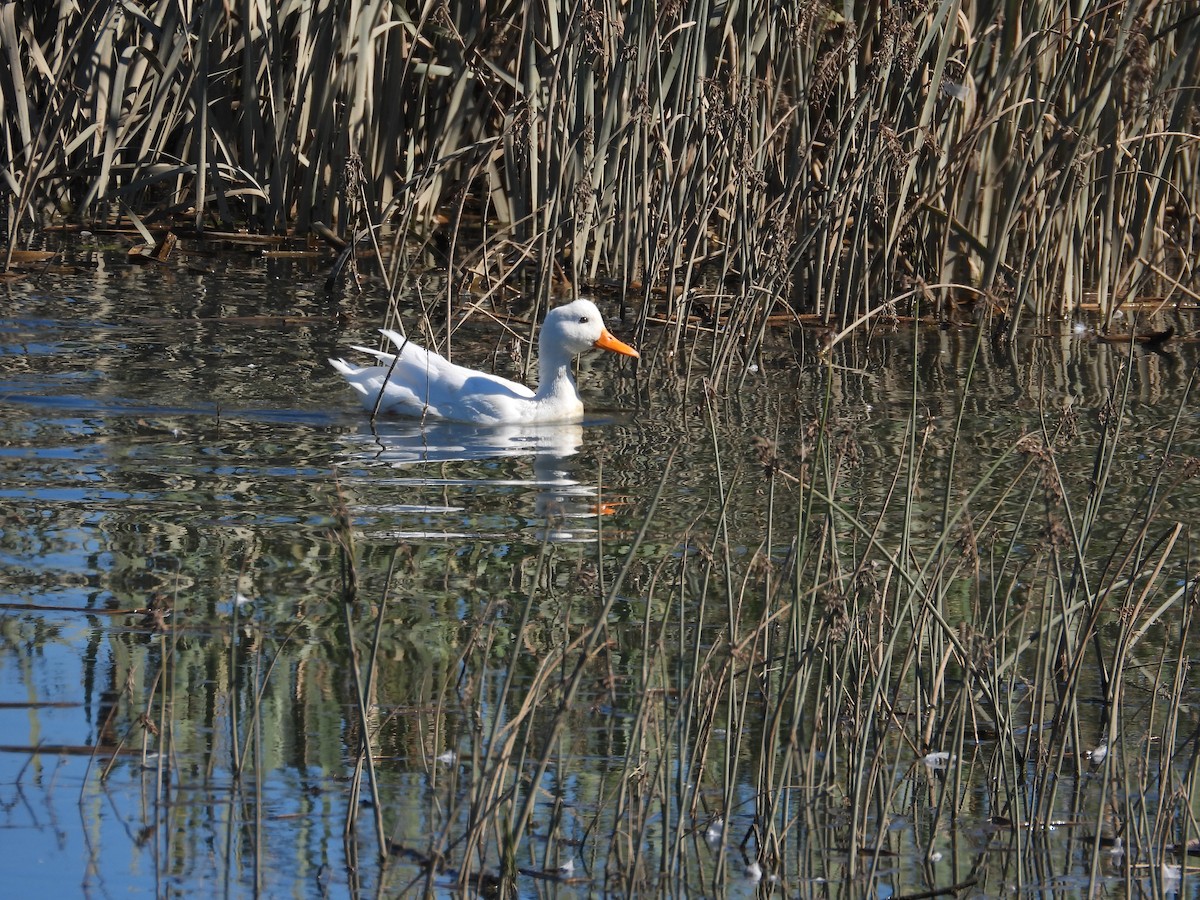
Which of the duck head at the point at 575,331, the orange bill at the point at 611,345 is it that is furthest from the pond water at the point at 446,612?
the duck head at the point at 575,331

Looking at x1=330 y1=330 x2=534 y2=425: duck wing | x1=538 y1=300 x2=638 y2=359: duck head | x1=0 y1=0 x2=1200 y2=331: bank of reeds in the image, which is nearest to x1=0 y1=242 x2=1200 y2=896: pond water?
x1=330 y1=330 x2=534 y2=425: duck wing

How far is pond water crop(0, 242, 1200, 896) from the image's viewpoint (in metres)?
3.41

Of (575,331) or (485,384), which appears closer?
(485,384)

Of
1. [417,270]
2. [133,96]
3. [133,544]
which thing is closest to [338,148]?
[417,270]

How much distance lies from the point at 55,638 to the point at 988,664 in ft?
7.09

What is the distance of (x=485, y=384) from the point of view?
7.79 m

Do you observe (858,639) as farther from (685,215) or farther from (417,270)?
(417,270)

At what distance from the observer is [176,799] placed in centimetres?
355

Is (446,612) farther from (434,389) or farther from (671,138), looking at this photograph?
(671,138)

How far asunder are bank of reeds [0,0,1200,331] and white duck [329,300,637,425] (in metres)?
0.35

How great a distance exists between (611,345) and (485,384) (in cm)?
68

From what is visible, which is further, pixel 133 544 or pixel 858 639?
pixel 133 544

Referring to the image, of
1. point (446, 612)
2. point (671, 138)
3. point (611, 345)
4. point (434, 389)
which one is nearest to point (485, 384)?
point (434, 389)

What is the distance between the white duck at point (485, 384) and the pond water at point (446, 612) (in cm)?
Answer: 13
